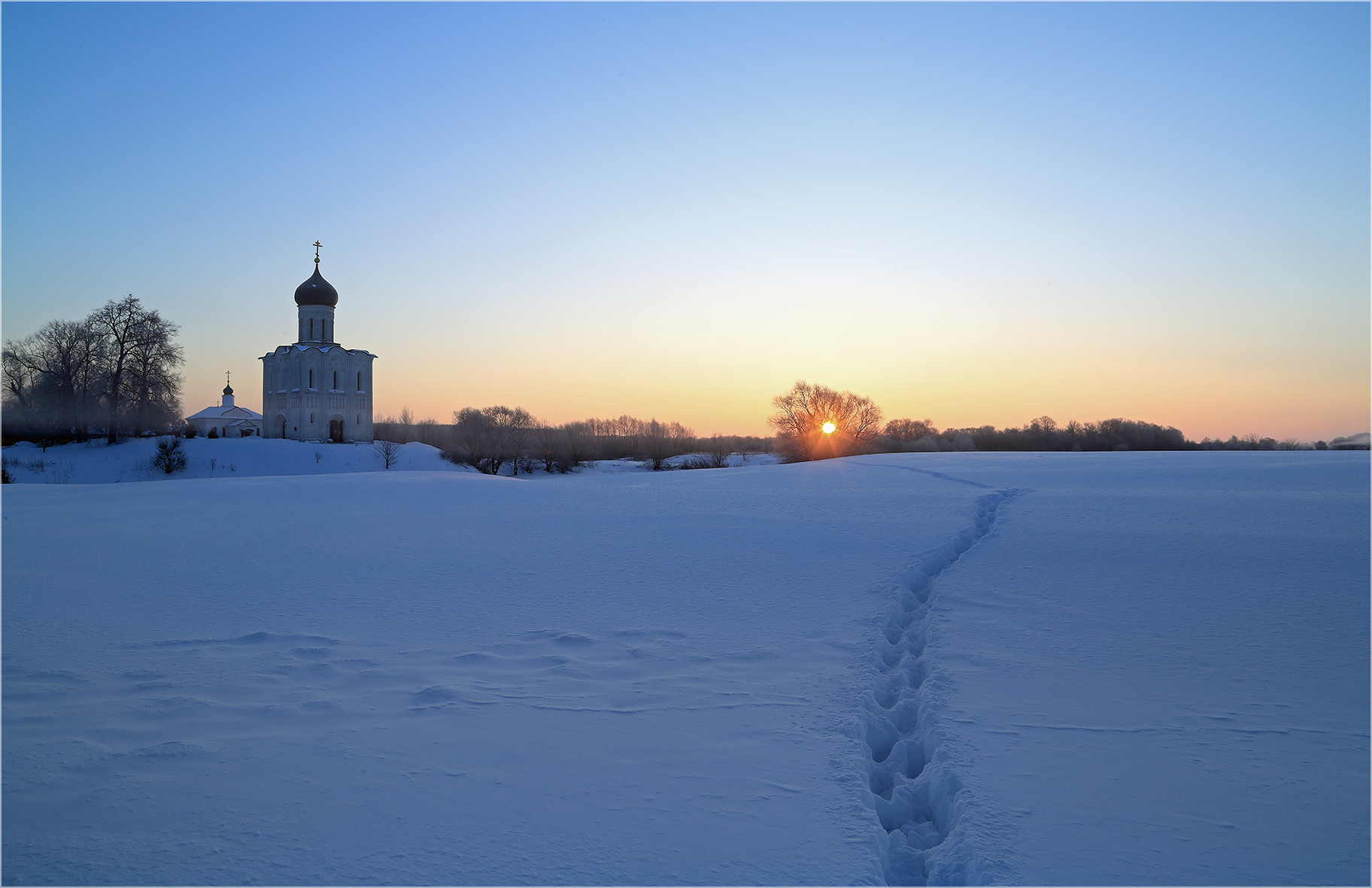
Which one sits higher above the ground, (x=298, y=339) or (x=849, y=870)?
(x=298, y=339)

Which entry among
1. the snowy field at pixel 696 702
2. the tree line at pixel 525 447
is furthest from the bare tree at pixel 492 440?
the snowy field at pixel 696 702

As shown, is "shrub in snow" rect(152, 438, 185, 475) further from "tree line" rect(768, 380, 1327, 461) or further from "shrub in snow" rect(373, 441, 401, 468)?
"tree line" rect(768, 380, 1327, 461)

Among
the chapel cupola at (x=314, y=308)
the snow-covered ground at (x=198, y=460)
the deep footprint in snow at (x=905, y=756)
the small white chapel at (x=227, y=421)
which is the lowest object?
the deep footprint in snow at (x=905, y=756)

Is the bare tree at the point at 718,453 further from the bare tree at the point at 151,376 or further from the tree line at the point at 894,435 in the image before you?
the bare tree at the point at 151,376

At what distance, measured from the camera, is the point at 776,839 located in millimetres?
3402

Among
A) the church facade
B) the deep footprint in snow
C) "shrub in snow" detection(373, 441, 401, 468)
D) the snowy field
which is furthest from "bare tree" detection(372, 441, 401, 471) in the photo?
the deep footprint in snow

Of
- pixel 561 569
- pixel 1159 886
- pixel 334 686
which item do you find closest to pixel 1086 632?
pixel 1159 886

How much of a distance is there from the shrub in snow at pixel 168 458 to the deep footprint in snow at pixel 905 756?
126 feet

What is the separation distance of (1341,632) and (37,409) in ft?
168

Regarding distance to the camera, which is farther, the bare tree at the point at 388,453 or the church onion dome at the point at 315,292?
the church onion dome at the point at 315,292

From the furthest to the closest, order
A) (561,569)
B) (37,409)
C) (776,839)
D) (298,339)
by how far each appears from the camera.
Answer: (298,339), (37,409), (561,569), (776,839)

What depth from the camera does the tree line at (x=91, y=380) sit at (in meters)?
38.2

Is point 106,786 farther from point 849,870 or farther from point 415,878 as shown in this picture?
point 849,870

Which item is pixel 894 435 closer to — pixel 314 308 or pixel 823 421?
pixel 823 421
